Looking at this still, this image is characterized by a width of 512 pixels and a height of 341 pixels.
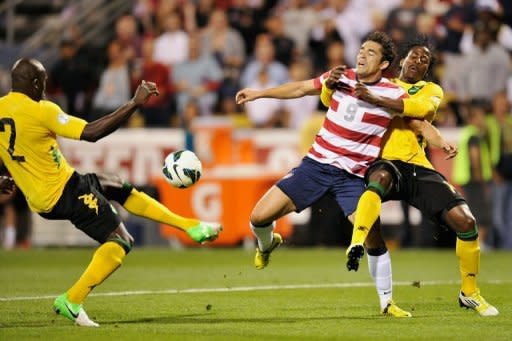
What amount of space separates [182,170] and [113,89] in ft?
38.4

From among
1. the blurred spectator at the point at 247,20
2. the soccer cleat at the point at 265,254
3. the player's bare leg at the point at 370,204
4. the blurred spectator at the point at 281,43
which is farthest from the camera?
the blurred spectator at the point at 247,20

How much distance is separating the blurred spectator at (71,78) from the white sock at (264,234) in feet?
38.7

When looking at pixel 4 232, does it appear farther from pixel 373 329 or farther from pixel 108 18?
pixel 373 329

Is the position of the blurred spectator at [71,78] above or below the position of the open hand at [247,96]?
below

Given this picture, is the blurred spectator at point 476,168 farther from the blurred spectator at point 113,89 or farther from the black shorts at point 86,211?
the black shorts at point 86,211

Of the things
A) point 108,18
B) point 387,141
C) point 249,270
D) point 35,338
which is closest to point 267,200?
point 387,141

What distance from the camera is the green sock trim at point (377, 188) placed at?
Result: 9859mm

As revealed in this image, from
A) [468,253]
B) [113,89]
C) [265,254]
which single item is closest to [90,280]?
[265,254]

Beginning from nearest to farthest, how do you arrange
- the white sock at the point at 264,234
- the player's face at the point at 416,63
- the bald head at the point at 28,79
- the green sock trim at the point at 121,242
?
the bald head at the point at 28,79 → the green sock trim at the point at 121,242 → the player's face at the point at 416,63 → the white sock at the point at 264,234

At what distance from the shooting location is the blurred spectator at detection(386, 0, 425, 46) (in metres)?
19.8

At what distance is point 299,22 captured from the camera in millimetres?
21891

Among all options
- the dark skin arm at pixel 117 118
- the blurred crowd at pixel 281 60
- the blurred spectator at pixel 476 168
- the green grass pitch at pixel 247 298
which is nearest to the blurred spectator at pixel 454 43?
the blurred crowd at pixel 281 60

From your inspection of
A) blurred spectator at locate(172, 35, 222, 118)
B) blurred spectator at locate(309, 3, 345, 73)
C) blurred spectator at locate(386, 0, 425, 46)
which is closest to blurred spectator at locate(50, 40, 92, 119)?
blurred spectator at locate(172, 35, 222, 118)

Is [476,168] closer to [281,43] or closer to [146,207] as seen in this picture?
[281,43]
